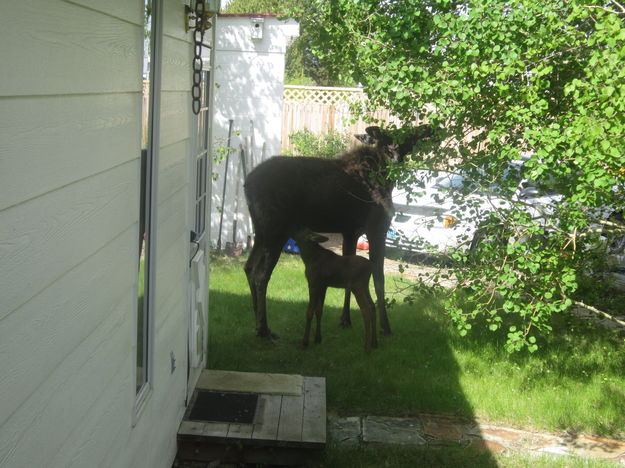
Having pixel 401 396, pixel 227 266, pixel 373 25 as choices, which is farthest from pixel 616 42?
pixel 227 266

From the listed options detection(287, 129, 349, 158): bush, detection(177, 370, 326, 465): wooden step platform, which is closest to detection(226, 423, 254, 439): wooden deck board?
detection(177, 370, 326, 465): wooden step platform

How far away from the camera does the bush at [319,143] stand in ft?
44.9

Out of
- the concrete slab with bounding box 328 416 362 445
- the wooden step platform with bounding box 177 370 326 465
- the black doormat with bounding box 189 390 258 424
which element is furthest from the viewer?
the concrete slab with bounding box 328 416 362 445

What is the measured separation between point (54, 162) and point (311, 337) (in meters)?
6.12

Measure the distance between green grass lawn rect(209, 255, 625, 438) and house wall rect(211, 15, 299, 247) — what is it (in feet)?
11.9

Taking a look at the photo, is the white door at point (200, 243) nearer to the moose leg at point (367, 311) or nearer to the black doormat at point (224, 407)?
the black doormat at point (224, 407)

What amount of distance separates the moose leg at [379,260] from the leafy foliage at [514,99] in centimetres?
163

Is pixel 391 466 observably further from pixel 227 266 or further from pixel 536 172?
pixel 227 266

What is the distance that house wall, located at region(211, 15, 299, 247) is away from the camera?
39.4 ft

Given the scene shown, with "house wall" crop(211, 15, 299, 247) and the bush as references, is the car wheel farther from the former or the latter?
the bush

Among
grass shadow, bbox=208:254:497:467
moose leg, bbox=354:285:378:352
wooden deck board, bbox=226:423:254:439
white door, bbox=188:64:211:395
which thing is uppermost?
white door, bbox=188:64:211:395

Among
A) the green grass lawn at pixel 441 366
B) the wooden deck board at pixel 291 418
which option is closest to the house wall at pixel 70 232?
the wooden deck board at pixel 291 418

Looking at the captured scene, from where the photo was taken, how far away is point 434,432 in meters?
5.67

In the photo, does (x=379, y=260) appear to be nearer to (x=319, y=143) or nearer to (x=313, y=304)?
(x=313, y=304)
